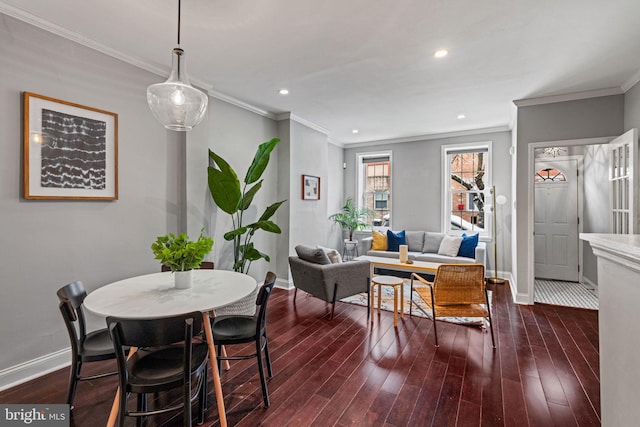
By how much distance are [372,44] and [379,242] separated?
158 inches

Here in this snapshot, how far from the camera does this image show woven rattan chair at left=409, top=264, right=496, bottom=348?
280cm

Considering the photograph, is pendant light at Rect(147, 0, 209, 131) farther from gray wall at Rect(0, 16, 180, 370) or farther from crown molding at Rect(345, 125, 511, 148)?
crown molding at Rect(345, 125, 511, 148)

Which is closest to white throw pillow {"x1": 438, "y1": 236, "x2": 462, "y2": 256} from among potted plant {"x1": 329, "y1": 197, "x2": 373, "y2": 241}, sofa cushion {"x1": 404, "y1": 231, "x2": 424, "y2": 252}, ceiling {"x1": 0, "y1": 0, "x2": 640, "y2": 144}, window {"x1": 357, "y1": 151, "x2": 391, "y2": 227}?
sofa cushion {"x1": 404, "y1": 231, "x2": 424, "y2": 252}

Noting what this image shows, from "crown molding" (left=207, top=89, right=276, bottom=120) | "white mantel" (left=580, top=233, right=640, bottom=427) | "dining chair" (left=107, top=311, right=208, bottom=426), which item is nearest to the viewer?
"white mantel" (left=580, top=233, right=640, bottom=427)

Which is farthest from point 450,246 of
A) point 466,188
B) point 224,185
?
point 224,185

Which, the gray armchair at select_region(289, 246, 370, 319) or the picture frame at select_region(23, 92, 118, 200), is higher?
the picture frame at select_region(23, 92, 118, 200)

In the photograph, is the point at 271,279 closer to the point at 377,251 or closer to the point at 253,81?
the point at 253,81

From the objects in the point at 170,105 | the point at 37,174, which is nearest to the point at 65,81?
the point at 37,174

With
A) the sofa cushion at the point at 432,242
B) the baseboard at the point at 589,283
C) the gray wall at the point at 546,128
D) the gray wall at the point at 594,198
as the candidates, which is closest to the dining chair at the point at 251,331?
the gray wall at the point at 546,128

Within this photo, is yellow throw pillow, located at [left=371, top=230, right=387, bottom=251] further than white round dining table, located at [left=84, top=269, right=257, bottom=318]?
Yes

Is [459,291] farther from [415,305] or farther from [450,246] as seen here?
[450,246]

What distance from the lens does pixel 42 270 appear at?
7.88 feet

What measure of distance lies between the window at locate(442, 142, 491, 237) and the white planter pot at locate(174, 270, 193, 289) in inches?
207

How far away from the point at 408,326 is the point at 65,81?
400 centimetres
